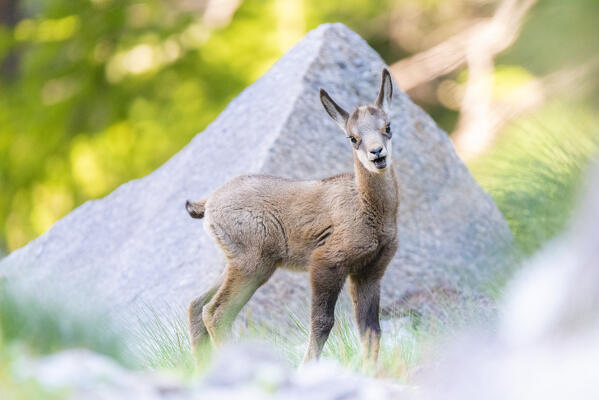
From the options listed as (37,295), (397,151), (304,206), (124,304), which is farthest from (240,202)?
(397,151)

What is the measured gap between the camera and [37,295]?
4301 millimetres

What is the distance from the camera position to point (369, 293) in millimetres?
4945

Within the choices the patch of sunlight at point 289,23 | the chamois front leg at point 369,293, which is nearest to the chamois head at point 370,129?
the chamois front leg at point 369,293

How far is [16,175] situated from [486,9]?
867 cm

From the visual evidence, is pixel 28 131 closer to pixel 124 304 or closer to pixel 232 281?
pixel 124 304

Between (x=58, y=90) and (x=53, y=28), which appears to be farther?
(x=58, y=90)

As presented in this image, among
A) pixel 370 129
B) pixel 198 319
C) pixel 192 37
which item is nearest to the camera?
pixel 370 129

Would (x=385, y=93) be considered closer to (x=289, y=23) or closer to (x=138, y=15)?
(x=289, y=23)

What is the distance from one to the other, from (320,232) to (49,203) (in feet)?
28.8

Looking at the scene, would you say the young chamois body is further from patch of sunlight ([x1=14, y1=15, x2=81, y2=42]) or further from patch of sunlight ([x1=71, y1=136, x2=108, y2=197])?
patch of sunlight ([x1=14, y1=15, x2=81, y2=42])

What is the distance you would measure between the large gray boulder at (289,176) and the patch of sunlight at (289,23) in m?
5.26

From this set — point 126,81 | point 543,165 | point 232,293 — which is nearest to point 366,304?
point 232,293

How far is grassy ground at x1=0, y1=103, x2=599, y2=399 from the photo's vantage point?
380 cm

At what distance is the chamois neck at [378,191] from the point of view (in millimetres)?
4797
